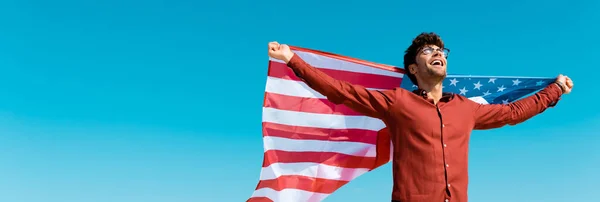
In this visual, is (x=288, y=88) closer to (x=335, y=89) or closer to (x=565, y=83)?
(x=335, y=89)

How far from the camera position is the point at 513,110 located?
21.8 ft

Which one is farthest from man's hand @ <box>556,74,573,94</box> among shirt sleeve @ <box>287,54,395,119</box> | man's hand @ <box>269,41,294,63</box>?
man's hand @ <box>269,41,294,63</box>

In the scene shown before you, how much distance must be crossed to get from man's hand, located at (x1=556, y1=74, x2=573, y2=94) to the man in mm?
1767

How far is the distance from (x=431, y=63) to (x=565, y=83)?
8.02ft

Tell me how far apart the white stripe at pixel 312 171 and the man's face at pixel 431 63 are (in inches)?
106

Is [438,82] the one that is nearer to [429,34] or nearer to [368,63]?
[429,34]

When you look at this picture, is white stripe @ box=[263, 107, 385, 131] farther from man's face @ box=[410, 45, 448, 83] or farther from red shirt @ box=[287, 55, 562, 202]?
red shirt @ box=[287, 55, 562, 202]

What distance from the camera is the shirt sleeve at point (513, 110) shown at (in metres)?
6.34

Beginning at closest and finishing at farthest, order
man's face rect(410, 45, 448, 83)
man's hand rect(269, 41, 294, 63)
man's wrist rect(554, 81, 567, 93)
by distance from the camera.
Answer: man's hand rect(269, 41, 294, 63) → man's face rect(410, 45, 448, 83) → man's wrist rect(554, 81, 567, 93)

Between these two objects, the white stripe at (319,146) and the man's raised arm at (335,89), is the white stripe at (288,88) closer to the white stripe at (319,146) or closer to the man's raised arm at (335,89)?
the white stripe at (319,146)

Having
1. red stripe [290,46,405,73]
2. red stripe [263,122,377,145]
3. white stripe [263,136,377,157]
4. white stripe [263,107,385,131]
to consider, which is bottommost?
white stripe [263,136,377,157]

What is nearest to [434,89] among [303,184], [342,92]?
[342,92]

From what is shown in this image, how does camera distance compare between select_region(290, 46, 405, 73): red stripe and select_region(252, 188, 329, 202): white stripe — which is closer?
select_region(252, 188, 329, 202): white stripe

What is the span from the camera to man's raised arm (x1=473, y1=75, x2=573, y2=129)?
20.8 ft
